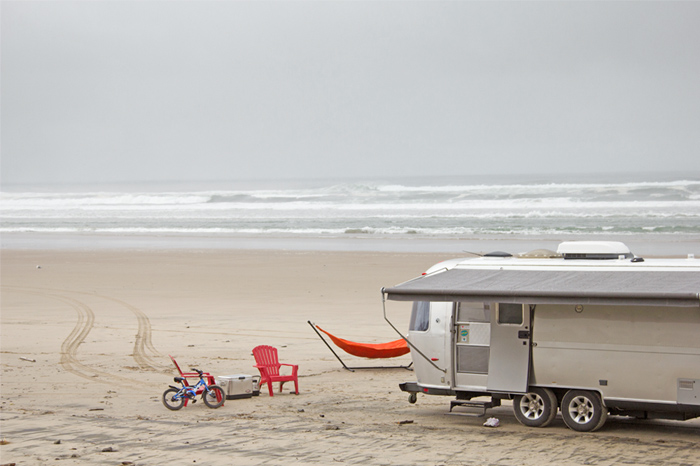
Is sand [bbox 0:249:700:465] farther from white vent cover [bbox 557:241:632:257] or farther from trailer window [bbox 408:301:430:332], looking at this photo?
white vent cover [bbox 557:241:632:257]

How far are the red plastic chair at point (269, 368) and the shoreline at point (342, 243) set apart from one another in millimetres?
19661

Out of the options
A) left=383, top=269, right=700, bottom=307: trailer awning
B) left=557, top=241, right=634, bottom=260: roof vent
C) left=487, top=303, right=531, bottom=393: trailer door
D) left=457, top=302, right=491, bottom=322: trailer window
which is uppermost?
left=557, top=241, right=634, bottom=260: roof vent

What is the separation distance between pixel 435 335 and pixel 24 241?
38117 mm

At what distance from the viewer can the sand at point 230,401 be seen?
8531 mm

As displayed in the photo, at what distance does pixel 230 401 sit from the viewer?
11.6 m

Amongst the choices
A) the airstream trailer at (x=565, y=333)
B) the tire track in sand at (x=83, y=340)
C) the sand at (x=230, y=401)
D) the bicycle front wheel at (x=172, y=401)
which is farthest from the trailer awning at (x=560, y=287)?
the tire track in sand at (x=83, y=340)

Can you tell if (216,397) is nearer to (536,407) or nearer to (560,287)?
(536,407)

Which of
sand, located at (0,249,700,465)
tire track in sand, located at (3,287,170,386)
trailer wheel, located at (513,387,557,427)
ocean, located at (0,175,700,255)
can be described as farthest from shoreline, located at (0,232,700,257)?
trailer wheel, located at (513,387,557,427)

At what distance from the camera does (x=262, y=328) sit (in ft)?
58.0

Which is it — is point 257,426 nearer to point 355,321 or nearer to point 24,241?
point 355,321

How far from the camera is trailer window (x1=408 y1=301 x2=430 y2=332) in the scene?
10.4 metres

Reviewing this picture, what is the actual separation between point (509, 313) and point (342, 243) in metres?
28.7

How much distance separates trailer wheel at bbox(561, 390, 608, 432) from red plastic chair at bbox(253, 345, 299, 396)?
4304 millimetres

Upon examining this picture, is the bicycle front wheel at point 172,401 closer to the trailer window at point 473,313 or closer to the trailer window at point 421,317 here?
the trailer window at point 421,317
